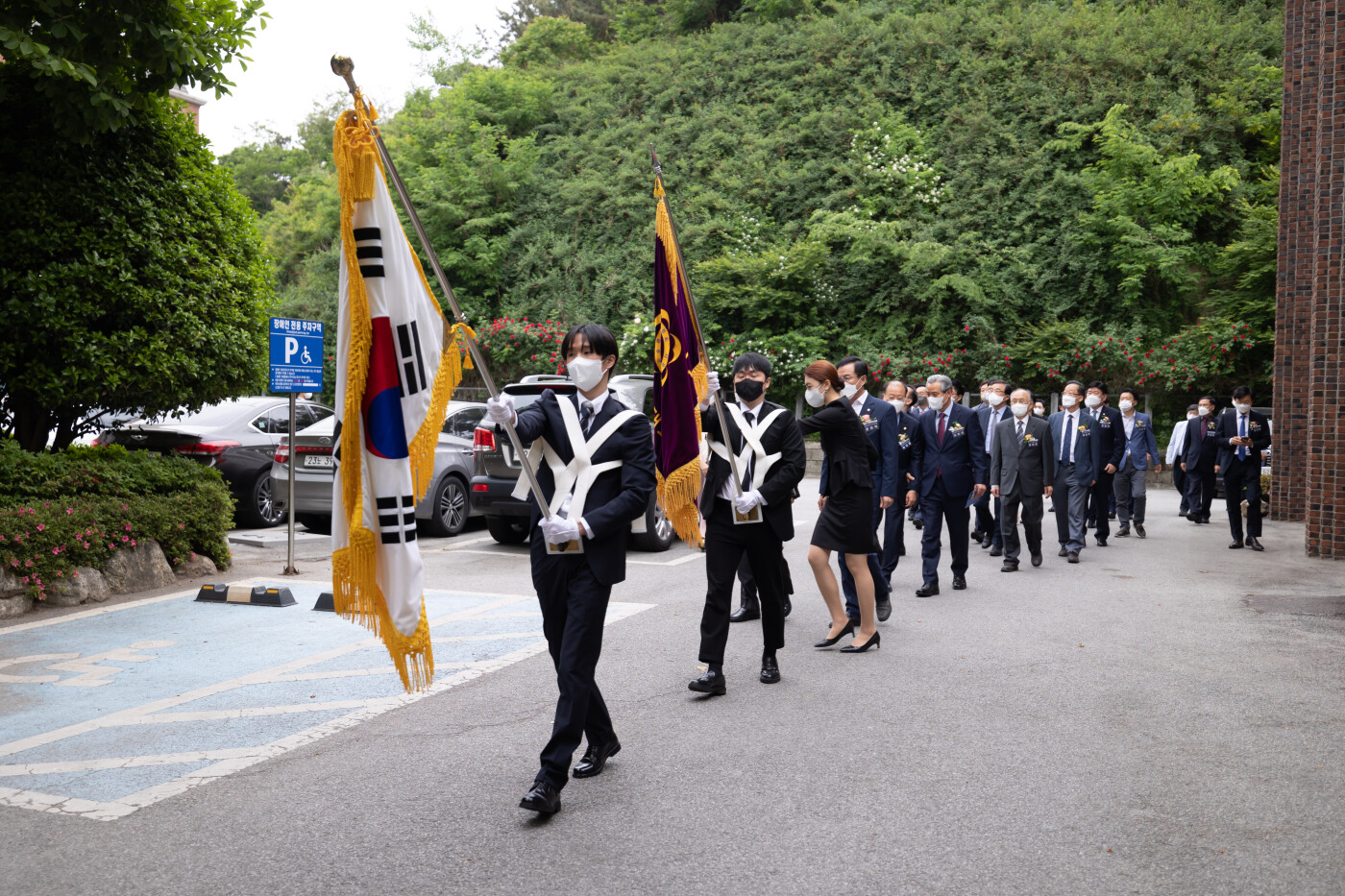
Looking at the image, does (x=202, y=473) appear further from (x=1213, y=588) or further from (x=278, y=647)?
(x=1213, y=588)

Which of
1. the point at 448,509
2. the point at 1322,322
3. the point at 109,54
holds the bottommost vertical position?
the point at 448,509

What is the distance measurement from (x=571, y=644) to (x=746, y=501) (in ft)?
6.46

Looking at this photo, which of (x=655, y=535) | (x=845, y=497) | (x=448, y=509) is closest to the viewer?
(x=845, y=497)

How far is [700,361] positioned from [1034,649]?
126 inches

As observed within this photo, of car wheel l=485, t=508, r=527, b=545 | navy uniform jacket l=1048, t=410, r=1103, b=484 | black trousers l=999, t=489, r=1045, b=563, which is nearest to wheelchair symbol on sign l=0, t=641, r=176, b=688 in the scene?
car wheel l=485, t=508, r=527, b=545

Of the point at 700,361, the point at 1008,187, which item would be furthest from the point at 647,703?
the point at 1008,187

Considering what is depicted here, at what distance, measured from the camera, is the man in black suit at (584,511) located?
445 cm

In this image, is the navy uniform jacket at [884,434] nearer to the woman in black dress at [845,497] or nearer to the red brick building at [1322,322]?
the woman in black dress at [845,497]

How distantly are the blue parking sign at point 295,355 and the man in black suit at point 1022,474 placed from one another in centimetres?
711

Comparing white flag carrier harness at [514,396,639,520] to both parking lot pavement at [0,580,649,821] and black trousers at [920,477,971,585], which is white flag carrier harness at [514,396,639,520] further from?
black trousers at [920,477,971,585]

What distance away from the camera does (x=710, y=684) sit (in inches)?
239

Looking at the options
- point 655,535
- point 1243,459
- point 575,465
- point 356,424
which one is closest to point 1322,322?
point 1243,459

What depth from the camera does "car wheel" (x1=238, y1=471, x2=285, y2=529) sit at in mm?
13312

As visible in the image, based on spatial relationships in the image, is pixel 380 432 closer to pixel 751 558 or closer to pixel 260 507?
pixel 751 558
